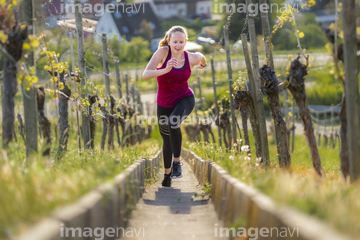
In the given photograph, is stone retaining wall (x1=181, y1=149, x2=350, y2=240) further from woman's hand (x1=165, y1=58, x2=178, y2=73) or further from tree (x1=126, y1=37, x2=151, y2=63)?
tree (x1=126, y1=37, x2=151, y2=63)

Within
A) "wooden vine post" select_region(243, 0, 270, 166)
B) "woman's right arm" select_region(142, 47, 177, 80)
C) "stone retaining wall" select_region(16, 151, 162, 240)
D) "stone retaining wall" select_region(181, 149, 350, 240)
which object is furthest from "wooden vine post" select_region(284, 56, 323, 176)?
"stone retaining wall" select_region(16, 151, 162, 240)

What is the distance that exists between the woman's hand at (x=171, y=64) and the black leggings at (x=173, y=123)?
0.51 m

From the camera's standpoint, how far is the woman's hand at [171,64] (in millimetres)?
6227

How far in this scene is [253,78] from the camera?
7027mm

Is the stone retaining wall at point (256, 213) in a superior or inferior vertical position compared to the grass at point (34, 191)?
inferior

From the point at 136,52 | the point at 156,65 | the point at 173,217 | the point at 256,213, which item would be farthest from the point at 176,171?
the point at 136,52

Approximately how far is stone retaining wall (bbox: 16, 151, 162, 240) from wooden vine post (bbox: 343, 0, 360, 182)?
5.85ft

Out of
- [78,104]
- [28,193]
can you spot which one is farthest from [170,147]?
[28,193]

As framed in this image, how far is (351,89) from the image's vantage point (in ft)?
12.4

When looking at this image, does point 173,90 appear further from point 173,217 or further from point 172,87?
point 173,217

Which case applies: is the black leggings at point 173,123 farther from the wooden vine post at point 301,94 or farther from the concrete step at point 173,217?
the wooden vine post at point 301,94

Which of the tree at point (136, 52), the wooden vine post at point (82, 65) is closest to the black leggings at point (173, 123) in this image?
the wooden vine post at point (82, 65)

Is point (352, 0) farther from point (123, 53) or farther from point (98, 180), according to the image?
point (123, 53)

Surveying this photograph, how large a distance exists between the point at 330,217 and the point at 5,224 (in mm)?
1582
